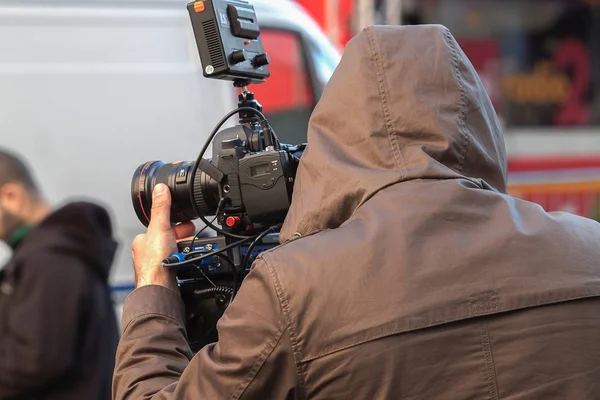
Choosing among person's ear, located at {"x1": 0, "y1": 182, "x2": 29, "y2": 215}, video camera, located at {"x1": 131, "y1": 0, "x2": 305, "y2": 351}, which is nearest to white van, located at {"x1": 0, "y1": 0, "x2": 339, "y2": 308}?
person's ear, located at {"x1": 0, "y1": 182, "x2": 29, "y2": 215}

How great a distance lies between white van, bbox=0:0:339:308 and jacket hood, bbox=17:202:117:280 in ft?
1.88

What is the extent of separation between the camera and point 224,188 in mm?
1833

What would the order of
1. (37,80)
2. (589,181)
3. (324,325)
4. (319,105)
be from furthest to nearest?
1. (589,181)
2. (37,80)
3. (319,105)
4. (324,325)

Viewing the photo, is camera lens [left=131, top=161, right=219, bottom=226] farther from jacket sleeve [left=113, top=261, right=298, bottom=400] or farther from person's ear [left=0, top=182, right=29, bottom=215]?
person's ear [left=0, top=182, right=29, bottom=215]

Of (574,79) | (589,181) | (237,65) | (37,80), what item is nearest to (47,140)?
(37,80)

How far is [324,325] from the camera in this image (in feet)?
4.39

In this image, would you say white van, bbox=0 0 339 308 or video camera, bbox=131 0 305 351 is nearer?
video camera, bbox=131 0 305 351

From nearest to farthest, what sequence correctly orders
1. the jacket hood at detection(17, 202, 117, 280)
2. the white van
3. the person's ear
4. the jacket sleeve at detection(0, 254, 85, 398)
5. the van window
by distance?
the jacket sleeve at detection(0, 254, 85, 398), the jacket hood at detection(17, 202, 117, 280), the person's ear, the white van, the van window

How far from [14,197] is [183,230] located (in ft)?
6.57

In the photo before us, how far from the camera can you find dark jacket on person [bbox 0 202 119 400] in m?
3.14

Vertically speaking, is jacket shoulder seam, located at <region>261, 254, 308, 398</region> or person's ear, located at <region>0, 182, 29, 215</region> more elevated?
jacket shoulder seam, located at <region>261, 254, 308, 398</region>

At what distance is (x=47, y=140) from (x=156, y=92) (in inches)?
23.1

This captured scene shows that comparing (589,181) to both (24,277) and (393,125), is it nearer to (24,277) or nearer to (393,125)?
(24,277)

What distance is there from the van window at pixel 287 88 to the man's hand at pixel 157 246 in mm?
2836
